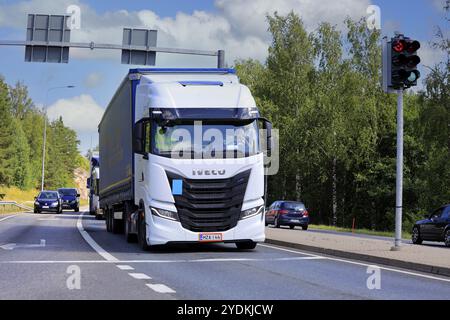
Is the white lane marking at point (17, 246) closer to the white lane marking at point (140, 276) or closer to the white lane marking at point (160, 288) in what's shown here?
the white lane marking at point (140, 276)

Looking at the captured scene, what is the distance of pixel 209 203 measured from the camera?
16.3m

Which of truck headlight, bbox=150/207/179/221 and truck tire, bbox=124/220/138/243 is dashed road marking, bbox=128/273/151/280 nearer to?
truck headlight, bbox=150/207/179/221

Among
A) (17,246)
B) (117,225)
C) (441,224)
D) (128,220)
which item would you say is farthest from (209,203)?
(441,224)

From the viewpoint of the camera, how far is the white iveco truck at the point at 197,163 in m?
16.2

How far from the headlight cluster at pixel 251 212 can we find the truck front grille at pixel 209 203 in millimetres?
176

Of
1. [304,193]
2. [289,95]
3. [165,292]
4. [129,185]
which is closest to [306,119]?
[289,95]

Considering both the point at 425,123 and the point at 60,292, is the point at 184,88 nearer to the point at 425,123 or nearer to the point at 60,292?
the point at 60,292

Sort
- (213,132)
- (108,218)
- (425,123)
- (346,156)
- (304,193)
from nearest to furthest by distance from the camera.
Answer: (213,132) < (108,218) < (425,123) < (346,156) < (304,193)


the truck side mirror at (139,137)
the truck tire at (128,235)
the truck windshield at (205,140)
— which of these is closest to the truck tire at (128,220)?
the truck tire at (128,235)

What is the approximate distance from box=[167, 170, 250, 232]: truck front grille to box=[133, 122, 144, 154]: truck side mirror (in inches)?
36.1

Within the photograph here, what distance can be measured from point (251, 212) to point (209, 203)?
1003 mm

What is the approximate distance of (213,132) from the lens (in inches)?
658

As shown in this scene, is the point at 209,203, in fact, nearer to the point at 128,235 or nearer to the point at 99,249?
the point at 99,249
